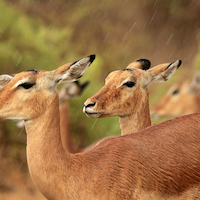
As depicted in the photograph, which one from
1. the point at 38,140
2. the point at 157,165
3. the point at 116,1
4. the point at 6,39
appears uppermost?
the point at 116,1

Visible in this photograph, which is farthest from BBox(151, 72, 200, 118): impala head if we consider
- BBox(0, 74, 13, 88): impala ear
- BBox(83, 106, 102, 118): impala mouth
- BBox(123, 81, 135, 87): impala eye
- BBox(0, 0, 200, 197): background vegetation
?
BBox(0, 74, 13, 88): impala ear

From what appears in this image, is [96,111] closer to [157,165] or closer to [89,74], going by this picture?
[157,165]

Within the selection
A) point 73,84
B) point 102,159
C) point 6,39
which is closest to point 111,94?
point 102,159

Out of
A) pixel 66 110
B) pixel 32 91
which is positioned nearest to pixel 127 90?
pixel 32 91

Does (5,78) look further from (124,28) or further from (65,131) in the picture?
(124,28)

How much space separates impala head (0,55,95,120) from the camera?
7.42ft

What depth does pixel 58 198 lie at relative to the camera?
2.17m

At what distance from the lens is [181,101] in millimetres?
6391

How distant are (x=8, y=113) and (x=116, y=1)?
459 inches

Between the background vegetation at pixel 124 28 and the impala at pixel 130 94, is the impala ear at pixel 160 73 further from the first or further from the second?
the background vegetation at pixel 124 28

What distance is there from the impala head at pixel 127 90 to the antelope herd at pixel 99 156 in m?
0.48

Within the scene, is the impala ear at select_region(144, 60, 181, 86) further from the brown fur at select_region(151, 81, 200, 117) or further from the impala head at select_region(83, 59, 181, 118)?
the brown fur at select_region(151, 81, 200, 117)

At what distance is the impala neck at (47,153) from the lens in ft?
7.17

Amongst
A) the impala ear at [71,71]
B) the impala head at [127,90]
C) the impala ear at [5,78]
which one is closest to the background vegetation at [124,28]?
the impala head at [127,90]
